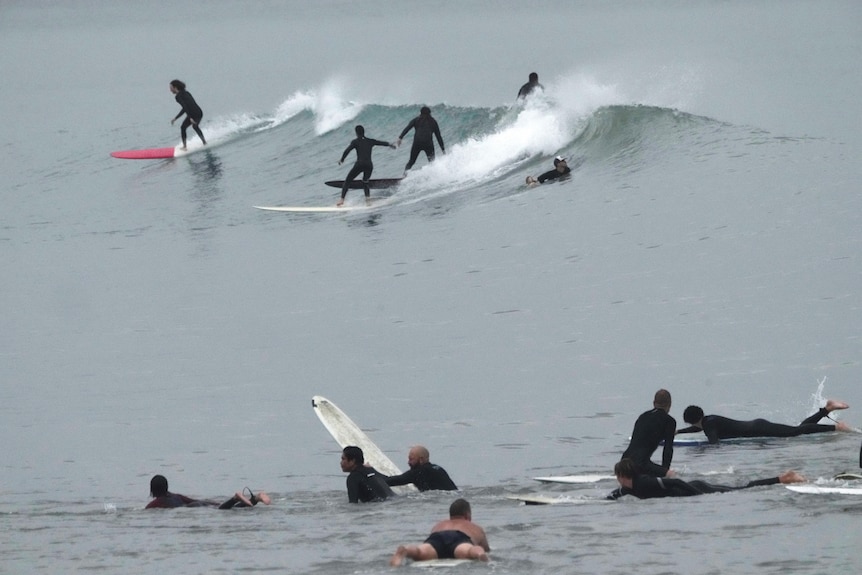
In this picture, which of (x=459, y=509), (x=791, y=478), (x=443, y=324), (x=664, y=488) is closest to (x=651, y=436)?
(x=664, y=488)

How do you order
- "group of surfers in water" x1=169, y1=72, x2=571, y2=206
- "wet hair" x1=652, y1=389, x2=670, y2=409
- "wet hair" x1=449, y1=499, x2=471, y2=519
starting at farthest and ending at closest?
"group of surfers in water" x1=169, y1=72, x2=571, y2=206 < "wet hair" x1=652, y1=389, x2=670, y2=409 < "wet hair" x1=449, y1=499, x2=471, y2=519

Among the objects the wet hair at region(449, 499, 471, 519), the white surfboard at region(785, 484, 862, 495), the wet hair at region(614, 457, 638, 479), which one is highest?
the wet hair at region(614, 457, 638, 479)

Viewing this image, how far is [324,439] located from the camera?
1672 centimetres

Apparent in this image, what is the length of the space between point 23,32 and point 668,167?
82.9 m

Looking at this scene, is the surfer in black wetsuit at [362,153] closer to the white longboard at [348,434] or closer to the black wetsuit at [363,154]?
the black wetsuit at [363,154]

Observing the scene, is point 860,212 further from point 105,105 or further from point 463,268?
point 105,105

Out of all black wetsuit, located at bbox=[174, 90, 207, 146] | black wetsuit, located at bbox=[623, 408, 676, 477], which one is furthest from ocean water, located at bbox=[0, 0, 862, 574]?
black wetsuit, located at bbox=[174, 90, 207, 146]

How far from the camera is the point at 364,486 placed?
1345cm

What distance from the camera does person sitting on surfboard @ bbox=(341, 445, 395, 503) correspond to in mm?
13414

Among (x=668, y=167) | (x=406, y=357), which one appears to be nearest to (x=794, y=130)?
(x=668, y=167)

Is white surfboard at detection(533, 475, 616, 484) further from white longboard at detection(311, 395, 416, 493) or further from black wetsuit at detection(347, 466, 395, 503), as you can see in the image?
white longboard at detection(311, 395, 416, 493)

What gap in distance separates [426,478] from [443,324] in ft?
24.2

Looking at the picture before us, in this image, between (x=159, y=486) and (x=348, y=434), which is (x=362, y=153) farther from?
(x=159, y=486)

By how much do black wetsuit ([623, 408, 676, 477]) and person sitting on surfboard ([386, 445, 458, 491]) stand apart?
1701mm
